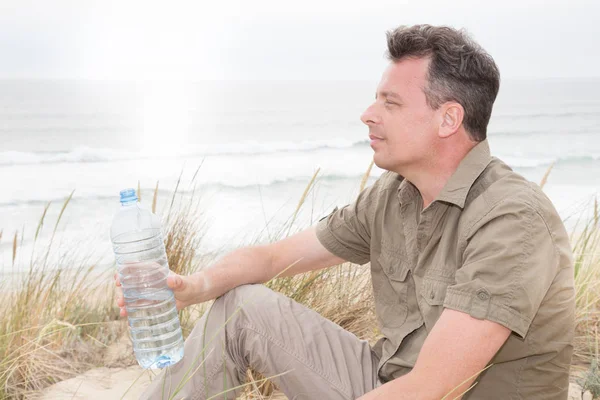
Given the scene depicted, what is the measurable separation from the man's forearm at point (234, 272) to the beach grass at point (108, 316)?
0.50 m

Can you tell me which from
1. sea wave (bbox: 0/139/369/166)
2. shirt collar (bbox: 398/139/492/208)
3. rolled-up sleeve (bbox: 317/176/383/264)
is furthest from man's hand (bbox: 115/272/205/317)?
sea wave (bbox: 0/139/369/166)

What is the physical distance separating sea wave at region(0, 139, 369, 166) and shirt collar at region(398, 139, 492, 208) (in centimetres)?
1483

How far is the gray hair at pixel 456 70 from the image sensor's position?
6.84ft

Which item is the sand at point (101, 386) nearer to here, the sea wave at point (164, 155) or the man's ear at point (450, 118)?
the man's ear at point (450, 118)

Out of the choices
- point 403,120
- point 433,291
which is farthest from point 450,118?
point 433,291

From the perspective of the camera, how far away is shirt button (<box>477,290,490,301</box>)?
4.98 feet

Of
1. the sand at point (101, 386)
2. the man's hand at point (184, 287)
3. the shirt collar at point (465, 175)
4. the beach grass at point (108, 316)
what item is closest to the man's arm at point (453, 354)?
the shirt collar at point (465, 175)

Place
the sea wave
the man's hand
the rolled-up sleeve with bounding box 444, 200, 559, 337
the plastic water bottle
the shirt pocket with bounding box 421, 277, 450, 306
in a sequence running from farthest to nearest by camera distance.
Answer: the sea wave, the plastic water bottle, the man's hand, the shirt pocket with bounding box 421, 277, 450, 306, the rolled-up sleeve with bounding box 444, 200, 559, 337

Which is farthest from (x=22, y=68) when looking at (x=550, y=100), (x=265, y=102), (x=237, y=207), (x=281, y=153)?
(x=550, y=100)

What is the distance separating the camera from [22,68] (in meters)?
27.7

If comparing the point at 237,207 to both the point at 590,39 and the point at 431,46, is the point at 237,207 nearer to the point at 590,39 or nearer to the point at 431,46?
the point at 431,46

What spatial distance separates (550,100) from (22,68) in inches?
917

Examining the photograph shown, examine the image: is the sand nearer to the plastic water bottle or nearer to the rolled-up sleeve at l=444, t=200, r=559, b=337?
the plastic water bottle

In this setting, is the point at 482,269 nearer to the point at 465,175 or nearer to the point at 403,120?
the point at 465,175
